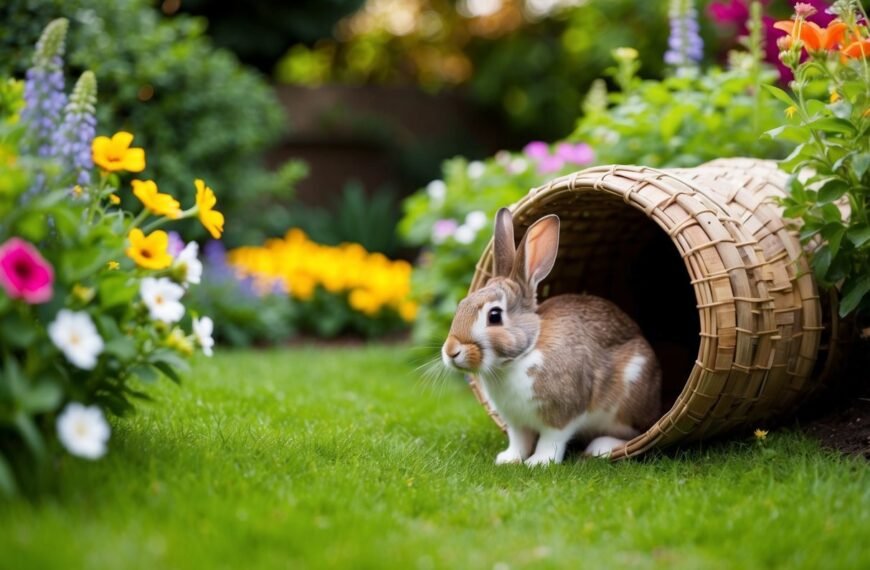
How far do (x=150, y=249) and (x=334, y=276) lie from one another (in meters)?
4.79

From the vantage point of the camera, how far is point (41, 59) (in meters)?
2.88

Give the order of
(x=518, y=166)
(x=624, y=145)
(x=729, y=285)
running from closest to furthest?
(x=729, y=285) → (x=624, y=145) → (x=518, y=166)

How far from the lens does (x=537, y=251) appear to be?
3.49 meters

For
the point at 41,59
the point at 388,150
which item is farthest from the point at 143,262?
the point at 388,150

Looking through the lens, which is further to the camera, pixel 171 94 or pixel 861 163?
pixel 171 94

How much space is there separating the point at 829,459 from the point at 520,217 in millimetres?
1447

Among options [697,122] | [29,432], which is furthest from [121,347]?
[697,122]

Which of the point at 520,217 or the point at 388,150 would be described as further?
the point at 388,150

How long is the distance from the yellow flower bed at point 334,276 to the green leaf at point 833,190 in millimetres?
4283

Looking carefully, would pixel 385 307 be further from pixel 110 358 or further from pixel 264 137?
pixel 110 358

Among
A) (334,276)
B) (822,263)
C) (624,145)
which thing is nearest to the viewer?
(822,263)

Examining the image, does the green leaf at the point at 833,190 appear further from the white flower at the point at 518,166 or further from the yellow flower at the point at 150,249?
the white flower at the point at 518,166

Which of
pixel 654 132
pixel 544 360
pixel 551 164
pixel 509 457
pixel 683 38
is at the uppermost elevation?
pixel 683 38

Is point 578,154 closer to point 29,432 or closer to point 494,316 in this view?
point 494,316
